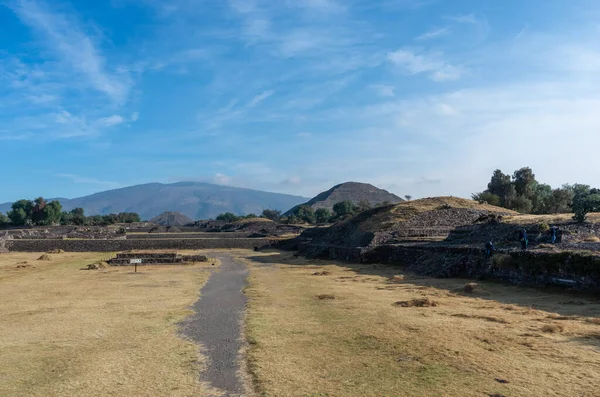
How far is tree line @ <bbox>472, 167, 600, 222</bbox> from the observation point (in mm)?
62938

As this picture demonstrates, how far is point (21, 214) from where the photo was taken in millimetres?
100250

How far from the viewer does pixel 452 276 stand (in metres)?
24.0

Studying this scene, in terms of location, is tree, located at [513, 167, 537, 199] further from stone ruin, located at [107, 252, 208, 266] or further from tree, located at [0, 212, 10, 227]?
tree, located at [0, 212, 10, 227]

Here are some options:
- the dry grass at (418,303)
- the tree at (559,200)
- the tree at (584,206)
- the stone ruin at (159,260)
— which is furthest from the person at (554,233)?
the tree at (559,200)

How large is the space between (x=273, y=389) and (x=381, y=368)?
7.40ft

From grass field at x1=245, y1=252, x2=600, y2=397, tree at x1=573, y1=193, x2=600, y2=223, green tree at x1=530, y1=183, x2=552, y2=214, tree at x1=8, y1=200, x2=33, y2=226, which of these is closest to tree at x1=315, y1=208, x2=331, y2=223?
green tree at x1=530, y1=183, x2=552, y2=214

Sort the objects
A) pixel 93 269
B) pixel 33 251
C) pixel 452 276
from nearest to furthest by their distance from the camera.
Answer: pixel 452 276
pixel 93 269
pixel 33 251

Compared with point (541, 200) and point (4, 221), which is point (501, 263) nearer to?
point (541, 200)

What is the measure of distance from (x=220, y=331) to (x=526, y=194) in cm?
6524

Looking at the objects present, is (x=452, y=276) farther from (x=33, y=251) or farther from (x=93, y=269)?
(x=33, y=251)

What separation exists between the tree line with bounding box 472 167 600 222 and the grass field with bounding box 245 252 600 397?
4760cm

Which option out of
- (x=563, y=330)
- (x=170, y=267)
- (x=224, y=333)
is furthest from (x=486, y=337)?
(x=170, y=267)

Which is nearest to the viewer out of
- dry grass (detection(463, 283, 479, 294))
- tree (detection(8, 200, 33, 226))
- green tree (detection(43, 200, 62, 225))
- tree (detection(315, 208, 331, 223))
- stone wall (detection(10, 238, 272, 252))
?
dry grass (detection(463, 283, 479, 294))

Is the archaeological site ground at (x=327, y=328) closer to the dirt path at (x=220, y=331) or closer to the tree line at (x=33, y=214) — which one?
the dirt path at (x=220, y=331)
